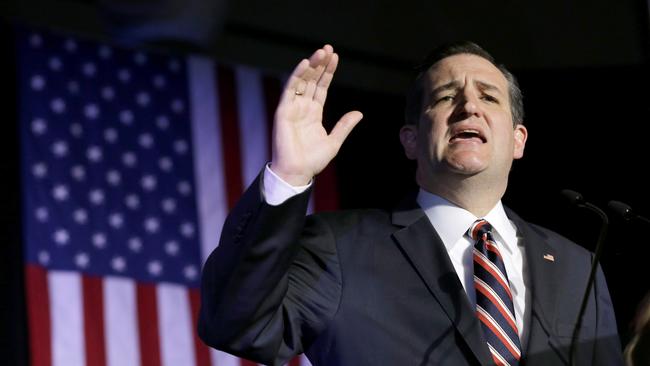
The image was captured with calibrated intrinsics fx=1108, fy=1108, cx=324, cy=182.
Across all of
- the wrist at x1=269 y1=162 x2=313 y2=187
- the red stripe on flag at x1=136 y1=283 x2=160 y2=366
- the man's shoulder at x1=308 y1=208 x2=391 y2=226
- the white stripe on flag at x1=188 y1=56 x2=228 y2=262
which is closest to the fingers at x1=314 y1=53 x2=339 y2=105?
the wrist at x1=269 y1=162 x2=313 y2=187

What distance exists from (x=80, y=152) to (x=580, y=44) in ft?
8.25

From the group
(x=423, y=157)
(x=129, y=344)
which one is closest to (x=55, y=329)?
(x=129, y=344)

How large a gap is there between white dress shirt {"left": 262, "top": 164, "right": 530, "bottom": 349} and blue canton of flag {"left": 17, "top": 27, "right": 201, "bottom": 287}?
7.98 ft

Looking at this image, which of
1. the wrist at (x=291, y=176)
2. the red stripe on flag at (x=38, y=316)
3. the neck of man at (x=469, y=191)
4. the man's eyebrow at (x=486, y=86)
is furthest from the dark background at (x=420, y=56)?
the wrist at (x=291, y=176)

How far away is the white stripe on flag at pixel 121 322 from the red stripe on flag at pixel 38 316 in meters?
0.26

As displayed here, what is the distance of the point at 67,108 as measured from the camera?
4.70 metres

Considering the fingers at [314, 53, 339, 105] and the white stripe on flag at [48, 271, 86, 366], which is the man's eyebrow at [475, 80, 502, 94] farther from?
the white stripe on flag at [48, 271, 86, 366]

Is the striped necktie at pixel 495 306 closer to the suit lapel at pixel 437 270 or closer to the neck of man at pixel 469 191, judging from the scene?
the suit lapel at pixel 437 270

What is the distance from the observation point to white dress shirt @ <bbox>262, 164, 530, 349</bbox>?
2271mm

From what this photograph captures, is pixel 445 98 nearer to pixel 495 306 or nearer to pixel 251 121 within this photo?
pixel 495 306

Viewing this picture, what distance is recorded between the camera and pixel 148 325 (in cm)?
470

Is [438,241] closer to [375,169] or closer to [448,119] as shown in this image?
[448,119]

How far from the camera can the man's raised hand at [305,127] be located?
204 centimetres

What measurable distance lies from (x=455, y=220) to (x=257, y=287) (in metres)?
0.58
